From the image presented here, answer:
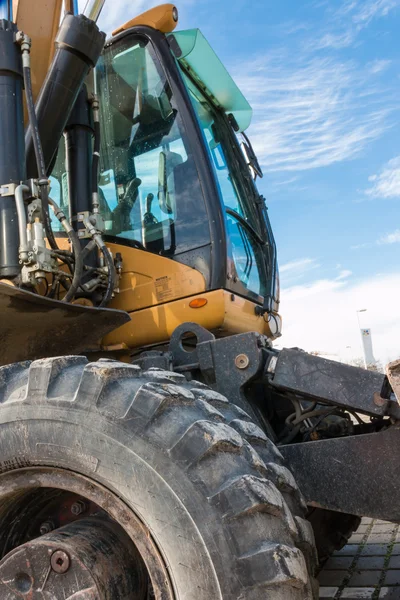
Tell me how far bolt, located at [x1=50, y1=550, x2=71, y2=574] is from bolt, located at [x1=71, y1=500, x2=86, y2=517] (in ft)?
1.19

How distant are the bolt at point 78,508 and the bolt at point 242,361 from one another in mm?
954

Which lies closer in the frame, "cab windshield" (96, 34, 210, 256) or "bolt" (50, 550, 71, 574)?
"bolt" (50, 550, 71, 574)

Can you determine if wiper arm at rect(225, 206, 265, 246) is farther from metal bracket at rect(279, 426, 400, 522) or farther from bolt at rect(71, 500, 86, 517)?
bolt at rect(71, 500, 86, 517)

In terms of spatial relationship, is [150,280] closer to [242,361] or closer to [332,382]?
[242,361]

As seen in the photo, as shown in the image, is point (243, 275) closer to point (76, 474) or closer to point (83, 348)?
point (83, 348)

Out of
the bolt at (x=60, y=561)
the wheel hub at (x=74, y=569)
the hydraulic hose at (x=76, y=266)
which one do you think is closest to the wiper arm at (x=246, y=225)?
the hydraulic hose at (x=76, y=266)

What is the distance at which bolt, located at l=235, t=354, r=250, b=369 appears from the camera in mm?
2951

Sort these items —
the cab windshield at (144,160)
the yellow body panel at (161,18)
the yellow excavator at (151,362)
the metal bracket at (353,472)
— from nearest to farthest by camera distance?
the yellow excavator at (151,362) → the metal bracket at (353,472) → the cab windshield at (144,160) → the yellow body panel at (161,18)

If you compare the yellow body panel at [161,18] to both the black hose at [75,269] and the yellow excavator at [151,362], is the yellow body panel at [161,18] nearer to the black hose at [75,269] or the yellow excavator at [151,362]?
the yellow excavator at [151,362]

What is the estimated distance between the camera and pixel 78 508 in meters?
2.44

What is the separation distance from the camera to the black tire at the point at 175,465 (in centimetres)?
187

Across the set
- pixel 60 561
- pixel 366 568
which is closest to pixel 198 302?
pixel 60 561

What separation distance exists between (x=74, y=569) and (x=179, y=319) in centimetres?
168

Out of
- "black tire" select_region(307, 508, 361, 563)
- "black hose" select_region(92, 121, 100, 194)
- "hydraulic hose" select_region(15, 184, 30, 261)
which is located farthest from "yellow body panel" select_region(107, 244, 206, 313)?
"black tire" select_region(307, 508, 361, 563)
